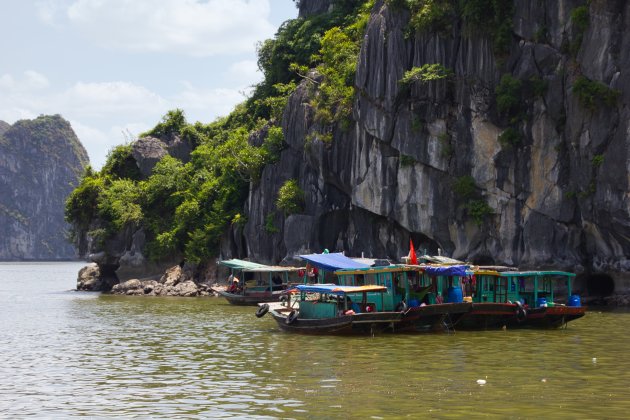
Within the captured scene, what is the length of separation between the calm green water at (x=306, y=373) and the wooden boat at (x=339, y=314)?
62 cm

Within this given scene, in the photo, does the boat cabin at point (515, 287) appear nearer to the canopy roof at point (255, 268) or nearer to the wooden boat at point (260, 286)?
the wooden boat at point (260, 286)

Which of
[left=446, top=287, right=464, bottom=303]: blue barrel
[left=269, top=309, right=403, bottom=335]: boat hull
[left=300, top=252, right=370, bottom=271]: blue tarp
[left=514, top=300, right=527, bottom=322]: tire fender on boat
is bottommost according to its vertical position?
[left=269, top=309, right=403, bottom=335]: boat hull

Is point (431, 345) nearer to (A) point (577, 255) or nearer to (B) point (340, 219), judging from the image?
(A) point (577, 255)

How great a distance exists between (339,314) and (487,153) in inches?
655

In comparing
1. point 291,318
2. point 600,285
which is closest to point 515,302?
point 291,318

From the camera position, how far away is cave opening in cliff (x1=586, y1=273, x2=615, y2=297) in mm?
41469

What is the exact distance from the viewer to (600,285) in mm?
42219

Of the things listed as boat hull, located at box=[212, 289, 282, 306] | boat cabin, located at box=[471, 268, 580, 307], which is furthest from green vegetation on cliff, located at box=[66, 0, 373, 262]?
boat cabin, located at box=[471, 268, 580, 307]

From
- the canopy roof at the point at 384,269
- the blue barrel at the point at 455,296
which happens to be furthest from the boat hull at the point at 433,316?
the canopy roof at the point at 384,269

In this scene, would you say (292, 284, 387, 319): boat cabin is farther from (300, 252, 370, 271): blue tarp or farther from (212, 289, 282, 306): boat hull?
(212, 289, 282, 306): boat hull

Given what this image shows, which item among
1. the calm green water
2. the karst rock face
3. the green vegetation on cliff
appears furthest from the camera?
the green vegetation on cliff

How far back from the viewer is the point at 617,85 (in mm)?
35781

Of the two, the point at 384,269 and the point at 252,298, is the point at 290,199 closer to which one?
the point at 252,298

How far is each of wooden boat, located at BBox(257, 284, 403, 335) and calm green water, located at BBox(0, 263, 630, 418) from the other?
62 centimetres
